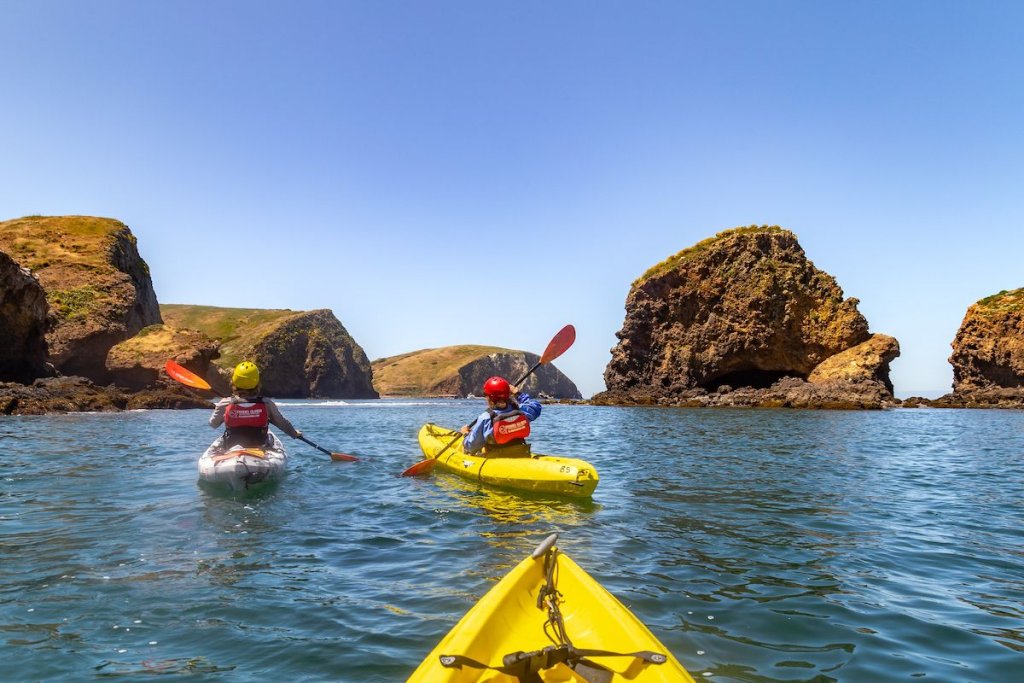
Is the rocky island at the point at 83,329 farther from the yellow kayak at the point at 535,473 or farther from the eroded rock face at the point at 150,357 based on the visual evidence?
the yellow kayak at the point at 535,473

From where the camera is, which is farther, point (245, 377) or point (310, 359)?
point (310, 359)

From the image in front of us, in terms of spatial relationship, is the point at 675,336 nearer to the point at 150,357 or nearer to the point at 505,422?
the point at 150,357

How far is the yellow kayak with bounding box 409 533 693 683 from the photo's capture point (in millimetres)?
3406

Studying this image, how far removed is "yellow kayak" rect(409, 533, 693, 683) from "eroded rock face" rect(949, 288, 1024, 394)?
216ft

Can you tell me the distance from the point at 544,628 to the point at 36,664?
333 centimetres

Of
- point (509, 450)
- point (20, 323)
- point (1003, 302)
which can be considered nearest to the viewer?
point (509, 450)

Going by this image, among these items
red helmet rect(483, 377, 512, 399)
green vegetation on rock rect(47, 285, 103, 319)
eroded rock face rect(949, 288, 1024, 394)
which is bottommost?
red helmet rect(483, 377, 512, 399)

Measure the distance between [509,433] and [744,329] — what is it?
4976cm

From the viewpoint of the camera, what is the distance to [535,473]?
1020cm

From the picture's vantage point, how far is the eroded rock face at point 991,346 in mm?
53812

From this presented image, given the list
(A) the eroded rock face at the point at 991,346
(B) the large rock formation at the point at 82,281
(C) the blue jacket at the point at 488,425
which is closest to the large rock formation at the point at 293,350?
(B) the large rock formation at the point at 82,281

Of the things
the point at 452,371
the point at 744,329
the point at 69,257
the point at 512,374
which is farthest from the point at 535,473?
the point at 512,374

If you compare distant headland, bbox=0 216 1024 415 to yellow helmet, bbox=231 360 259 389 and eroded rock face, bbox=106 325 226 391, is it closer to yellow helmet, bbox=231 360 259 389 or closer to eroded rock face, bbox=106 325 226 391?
eroded rock face, bbox=106 325 226 391

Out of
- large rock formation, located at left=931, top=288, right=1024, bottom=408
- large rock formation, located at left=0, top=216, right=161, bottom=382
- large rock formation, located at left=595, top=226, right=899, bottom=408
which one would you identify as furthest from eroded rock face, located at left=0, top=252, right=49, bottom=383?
large rock formation, located at left=931, top=288, right=1024, bottom=408
